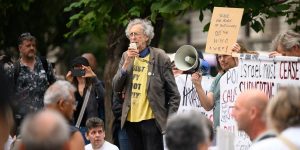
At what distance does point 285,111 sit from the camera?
623 cm

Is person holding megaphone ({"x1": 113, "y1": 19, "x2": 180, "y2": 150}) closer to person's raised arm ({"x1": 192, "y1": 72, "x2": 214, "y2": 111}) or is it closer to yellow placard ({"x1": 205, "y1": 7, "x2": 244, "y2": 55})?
person's raised arm ({"x1": 192, "y1": 72, "x2": 214, "y2": 111})

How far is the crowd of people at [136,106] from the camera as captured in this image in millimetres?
5836

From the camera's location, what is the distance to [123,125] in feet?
35.2

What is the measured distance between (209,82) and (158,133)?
5.45 feet

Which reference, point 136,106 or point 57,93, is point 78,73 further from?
point 57,93

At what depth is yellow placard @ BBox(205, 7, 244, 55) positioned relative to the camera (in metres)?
10.5

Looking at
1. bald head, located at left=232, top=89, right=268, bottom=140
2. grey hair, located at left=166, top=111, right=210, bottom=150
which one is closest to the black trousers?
bald head, located at left=232, top=89, right=268, bottom=140

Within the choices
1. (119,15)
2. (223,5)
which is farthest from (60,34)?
(223,5)

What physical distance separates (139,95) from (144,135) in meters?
0.43

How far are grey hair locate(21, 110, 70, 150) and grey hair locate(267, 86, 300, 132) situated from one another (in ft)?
4.71

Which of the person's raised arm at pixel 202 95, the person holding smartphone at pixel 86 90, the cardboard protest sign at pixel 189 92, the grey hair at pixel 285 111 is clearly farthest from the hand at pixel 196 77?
the grey hair at pixel 285 111

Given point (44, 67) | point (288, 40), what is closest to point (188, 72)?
point (288, 40)

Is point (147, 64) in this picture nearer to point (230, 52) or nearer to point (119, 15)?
point (230, 52)

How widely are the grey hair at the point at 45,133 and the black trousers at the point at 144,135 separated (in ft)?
16.7
